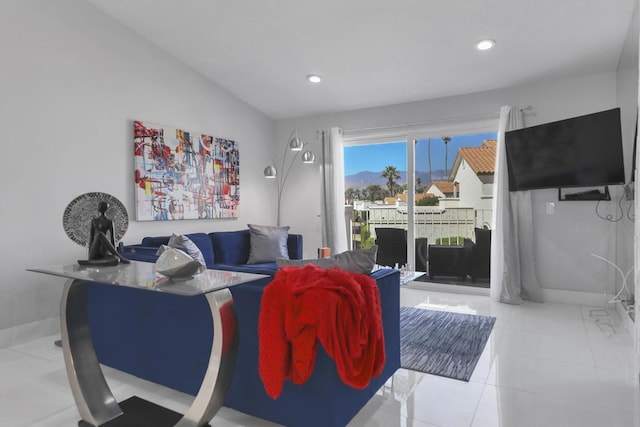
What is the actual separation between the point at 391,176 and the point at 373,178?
291 millimetres

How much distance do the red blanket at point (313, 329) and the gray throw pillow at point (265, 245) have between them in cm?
306

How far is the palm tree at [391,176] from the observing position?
5418 millimetres

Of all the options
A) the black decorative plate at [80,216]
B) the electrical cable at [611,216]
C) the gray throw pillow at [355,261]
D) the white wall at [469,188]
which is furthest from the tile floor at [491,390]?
the white wall at [469,188]

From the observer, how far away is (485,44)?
3.68 metres

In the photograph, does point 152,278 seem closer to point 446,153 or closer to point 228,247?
point 228,247

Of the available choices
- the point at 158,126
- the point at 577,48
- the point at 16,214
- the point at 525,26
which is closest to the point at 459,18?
the point at 525,26

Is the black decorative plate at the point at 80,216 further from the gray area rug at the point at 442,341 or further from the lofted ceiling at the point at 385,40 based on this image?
the gray area rug at the point at 442,341

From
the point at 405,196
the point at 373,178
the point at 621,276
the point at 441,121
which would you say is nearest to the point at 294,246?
the point at 373,178

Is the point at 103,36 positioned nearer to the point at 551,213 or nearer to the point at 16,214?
the point at 16,214

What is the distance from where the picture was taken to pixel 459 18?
3355 millimetres

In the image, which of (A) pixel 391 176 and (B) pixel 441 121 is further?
(A) pixel 391 176

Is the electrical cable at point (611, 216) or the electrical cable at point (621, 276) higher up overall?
the electrical cable at point (611, 216)

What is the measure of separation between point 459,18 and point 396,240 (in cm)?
291

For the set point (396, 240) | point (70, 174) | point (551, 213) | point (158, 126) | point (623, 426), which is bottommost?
point (623, 426)
